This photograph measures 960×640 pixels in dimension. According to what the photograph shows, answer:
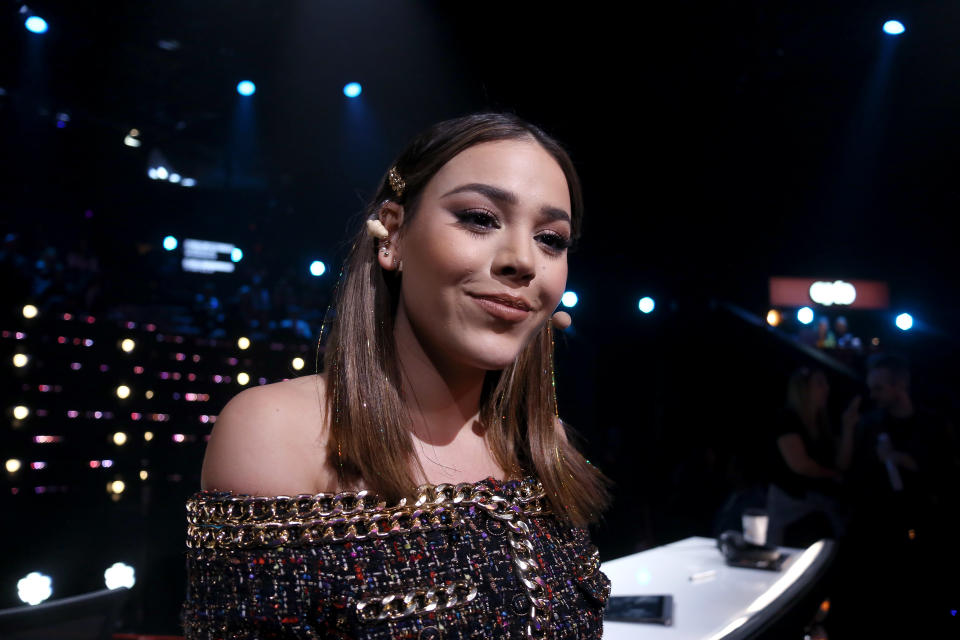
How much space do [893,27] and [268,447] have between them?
704 centimetres

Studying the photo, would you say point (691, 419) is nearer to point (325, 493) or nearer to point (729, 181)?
point (729, 181)

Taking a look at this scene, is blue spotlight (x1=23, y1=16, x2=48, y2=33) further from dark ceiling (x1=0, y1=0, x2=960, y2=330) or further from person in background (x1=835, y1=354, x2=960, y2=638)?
person in background (x1=835, y1=354, x2=960, y2=638)

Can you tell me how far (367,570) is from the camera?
3.18 feet

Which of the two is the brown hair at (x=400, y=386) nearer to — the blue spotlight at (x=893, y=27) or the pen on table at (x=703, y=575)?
the pen on table at (x=703, y=575)

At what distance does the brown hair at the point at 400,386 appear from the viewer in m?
1.08

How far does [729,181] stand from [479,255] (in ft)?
25.7

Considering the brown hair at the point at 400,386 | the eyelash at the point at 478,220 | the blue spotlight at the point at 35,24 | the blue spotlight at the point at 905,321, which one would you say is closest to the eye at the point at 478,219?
the eyelash at the point at 478,220

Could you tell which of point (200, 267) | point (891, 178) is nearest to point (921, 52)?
point (891, 178)

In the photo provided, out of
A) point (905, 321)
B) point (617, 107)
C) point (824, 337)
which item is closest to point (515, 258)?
point (617, 107)

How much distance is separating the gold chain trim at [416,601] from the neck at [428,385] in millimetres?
285

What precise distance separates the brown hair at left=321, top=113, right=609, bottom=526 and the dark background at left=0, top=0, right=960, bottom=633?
12.2ft

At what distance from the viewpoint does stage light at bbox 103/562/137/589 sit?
4469mm

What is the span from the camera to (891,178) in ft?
25.1

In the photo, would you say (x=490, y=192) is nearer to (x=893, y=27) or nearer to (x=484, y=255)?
(x=484, y=255)
